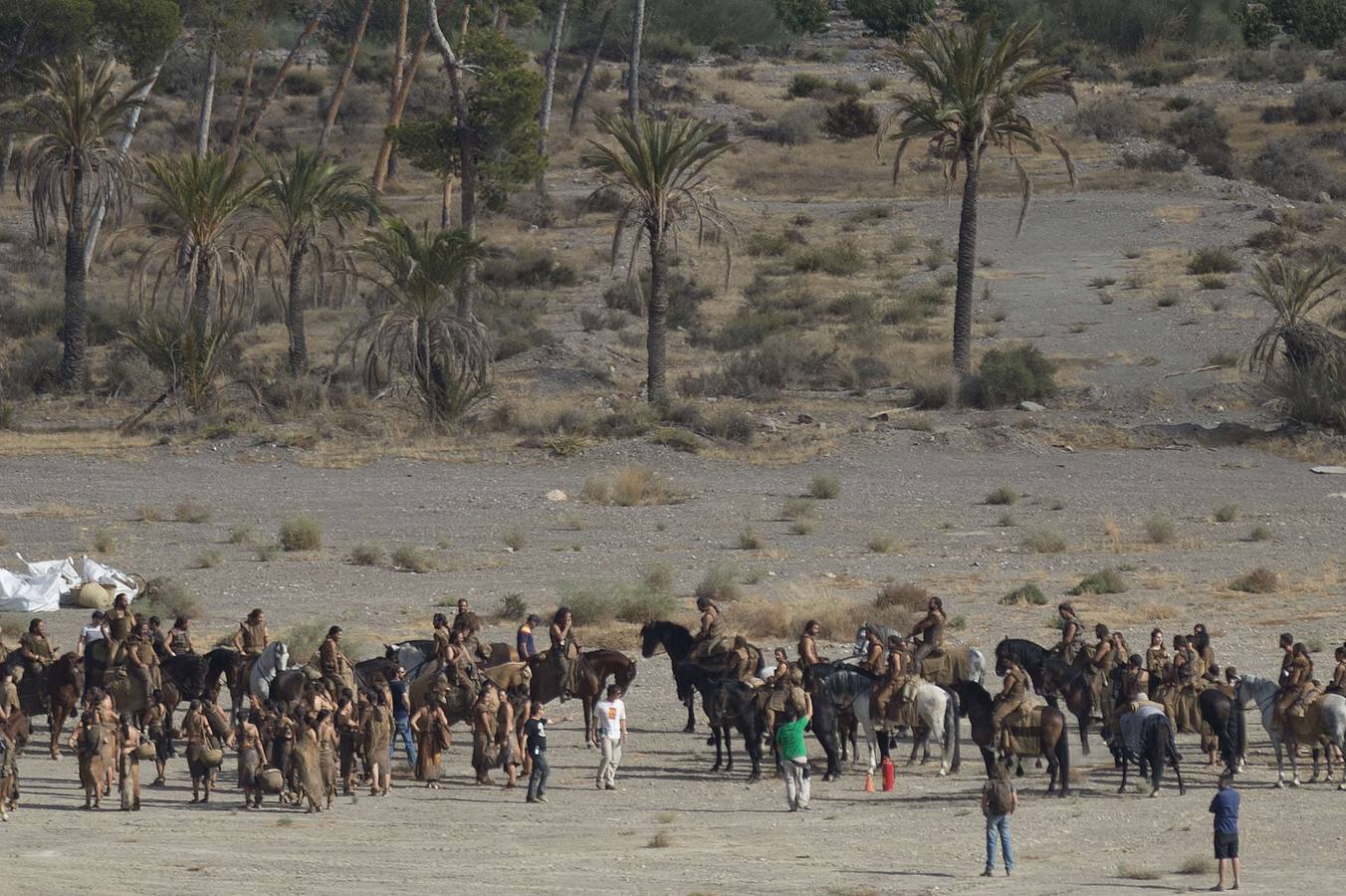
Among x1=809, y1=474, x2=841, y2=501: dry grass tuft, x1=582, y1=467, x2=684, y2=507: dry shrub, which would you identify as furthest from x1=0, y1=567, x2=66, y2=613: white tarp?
x1=809, y1=474, x2=841, y2=501: dry grass tuft

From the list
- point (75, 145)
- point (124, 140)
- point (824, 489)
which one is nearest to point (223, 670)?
point (824, 489)

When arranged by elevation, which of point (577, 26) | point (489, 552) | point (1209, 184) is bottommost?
point (489, 552)

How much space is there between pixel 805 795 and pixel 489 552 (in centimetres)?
1515

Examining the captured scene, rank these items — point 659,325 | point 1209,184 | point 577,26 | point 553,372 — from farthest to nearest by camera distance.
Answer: point 577,26 < point 1209,184 < point 553,372 < point 659,325

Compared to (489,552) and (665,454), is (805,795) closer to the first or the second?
(489,552)

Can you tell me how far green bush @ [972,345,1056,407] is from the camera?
45719 mm

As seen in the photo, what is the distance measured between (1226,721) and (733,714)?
458cm

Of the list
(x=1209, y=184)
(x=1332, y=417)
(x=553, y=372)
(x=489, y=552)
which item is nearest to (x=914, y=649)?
(x=489, y=552)

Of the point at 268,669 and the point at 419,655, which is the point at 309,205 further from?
the point at 268,669

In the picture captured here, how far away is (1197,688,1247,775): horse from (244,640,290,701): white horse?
894 cm

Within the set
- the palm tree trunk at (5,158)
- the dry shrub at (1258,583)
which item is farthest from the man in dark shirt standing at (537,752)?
the palm tree trunk at (5,158)

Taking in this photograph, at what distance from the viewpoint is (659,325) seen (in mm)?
46344

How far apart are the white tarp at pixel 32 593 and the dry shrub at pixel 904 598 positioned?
11.5m

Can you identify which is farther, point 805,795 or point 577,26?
point 577,26
